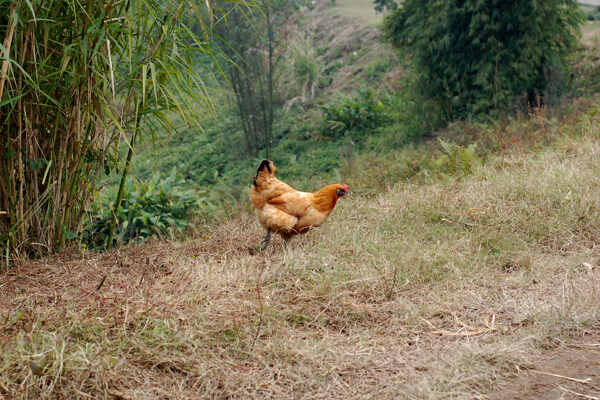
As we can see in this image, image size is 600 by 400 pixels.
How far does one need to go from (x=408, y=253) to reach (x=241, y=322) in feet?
4.89

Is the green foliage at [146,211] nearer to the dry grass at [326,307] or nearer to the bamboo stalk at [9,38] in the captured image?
the dry grass at [326,307]

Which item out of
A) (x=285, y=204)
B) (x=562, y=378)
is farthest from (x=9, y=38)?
(x=562, y=378)

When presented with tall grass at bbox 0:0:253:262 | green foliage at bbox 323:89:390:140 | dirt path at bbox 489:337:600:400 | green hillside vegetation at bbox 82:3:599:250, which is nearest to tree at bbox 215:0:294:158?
green hillside vegetation at bbox 82:3:599:250

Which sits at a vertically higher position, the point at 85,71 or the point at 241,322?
the point at 85,71

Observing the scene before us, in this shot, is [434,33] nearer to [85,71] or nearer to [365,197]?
[365,197]

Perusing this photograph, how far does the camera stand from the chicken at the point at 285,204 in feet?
13.4

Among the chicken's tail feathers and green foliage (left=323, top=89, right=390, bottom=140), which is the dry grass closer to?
the chicken's tail feathers

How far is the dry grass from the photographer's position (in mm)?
2443

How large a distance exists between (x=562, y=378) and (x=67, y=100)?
3347mm

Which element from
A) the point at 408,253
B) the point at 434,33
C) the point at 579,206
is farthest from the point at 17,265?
the point at 434,33

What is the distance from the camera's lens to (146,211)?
589 cm

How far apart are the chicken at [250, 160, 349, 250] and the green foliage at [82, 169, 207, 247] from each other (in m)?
1.37

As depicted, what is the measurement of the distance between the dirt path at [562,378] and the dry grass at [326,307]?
7 centimetres

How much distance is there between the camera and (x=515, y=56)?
8.59 metres
